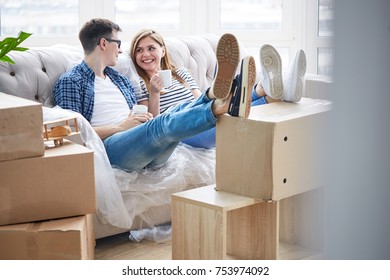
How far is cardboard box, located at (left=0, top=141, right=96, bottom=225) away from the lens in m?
1.95

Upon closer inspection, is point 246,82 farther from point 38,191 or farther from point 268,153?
point 38,191

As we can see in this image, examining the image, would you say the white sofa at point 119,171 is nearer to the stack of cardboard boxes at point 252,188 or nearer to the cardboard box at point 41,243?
the stack of cardboard boxes at point 252,188

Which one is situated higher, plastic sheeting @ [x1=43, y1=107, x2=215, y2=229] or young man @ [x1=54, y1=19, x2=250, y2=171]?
young man @ [x1=54, y1=19, x2=250, y2=171]

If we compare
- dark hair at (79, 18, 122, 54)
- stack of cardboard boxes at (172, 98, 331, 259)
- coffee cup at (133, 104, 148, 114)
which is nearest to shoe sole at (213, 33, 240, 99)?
stack of cardboard boxes at (172, 98, 331, 259)

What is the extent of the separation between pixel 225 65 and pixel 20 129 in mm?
700

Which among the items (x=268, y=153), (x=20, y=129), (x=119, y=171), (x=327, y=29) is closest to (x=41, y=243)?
(x=20, y=129)

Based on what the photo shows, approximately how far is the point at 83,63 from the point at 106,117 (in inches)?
10.1

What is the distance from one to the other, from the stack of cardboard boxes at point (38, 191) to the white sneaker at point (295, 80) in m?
0.83

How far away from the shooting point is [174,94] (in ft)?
9.87

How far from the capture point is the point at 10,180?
76.4 inches

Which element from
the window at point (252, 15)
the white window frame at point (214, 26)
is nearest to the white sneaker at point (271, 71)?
the white window frame at point (214, 26)

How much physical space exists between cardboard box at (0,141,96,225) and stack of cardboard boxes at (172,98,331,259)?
12.4 inches

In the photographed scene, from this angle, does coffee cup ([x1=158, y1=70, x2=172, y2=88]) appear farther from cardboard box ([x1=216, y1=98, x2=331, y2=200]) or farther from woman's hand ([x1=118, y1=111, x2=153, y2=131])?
cardboard box ([x1=216, y1=98, x2=331, y2=200])

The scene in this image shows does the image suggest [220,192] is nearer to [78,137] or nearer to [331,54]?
[78,137]
